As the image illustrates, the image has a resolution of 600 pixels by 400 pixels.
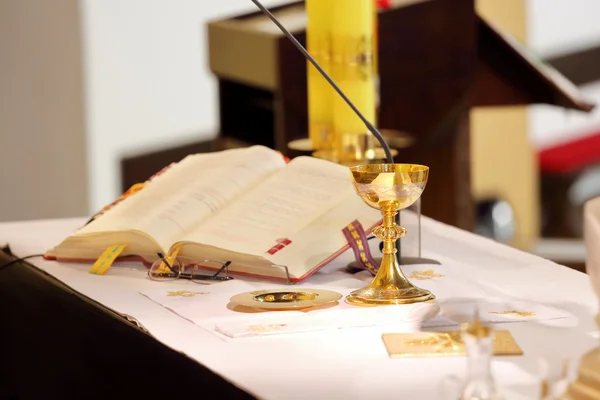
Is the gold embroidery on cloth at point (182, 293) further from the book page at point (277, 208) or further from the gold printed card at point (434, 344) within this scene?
the gold printed card at point (434, 344)

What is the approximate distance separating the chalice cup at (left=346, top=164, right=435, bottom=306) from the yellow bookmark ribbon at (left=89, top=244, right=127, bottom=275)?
36cm

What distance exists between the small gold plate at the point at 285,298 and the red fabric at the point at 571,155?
338 centimetres

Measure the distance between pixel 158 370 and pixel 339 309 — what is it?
0.19 meters

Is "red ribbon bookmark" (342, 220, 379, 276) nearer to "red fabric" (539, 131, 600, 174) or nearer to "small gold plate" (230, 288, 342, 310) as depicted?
"small gold plate" (230, 288, 342, 310)

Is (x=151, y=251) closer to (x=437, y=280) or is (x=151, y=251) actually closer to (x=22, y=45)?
(x=437, y=280)

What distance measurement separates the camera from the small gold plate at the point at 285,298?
3.72 ft

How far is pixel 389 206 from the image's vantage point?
115 centimetres

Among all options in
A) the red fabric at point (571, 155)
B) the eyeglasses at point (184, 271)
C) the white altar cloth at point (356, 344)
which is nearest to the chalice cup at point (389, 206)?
the white altar cloth at point (356, 344)

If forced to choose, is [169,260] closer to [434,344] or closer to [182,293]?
[182,293]

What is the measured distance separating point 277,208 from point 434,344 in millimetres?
468

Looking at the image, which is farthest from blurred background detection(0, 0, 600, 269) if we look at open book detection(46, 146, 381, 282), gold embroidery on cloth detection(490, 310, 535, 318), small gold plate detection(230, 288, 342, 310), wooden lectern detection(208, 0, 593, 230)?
gold embroidery on cloth detection(490, 310, 535, 318)

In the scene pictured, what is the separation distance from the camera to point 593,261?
79 centimetres

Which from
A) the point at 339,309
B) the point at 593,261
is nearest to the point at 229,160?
the point at 339,309

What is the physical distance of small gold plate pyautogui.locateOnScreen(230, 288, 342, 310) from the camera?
1.13 metres
